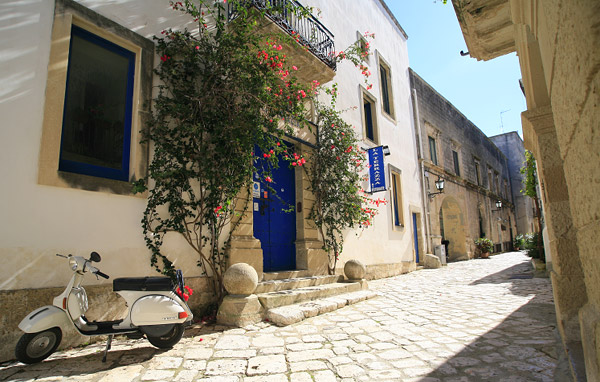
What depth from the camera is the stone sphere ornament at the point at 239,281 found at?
13.9 ft

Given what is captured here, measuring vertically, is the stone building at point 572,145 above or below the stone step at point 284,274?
above

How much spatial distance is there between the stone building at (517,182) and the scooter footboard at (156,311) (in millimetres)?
33892

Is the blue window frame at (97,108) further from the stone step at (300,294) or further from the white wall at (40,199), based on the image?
the stone step at (300,294)

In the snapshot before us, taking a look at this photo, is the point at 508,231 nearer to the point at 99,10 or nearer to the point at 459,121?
the point at 459,121

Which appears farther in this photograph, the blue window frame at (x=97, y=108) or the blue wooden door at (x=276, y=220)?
the blue wooden door at (x=276, y=220)

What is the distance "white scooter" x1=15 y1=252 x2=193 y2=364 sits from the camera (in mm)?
2781

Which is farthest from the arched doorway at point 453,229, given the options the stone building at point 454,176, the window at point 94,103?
the window at point 94,103

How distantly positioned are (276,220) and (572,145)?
5.65m

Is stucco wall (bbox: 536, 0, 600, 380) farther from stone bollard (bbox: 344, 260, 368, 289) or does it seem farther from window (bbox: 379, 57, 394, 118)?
window (bbox: 379, 57, 394, 118)

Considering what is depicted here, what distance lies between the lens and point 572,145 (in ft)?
3.68

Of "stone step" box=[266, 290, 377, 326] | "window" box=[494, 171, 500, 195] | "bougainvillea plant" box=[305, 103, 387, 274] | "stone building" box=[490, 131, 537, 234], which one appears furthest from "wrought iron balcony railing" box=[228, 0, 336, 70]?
"stone building" box=[490, 131, 537, 234]

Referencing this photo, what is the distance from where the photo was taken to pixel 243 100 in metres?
4.86

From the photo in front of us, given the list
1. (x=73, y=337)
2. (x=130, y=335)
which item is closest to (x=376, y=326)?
(x=130, y=335)

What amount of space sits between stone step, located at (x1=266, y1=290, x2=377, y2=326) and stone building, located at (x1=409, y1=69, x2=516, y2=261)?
8.12 meters
